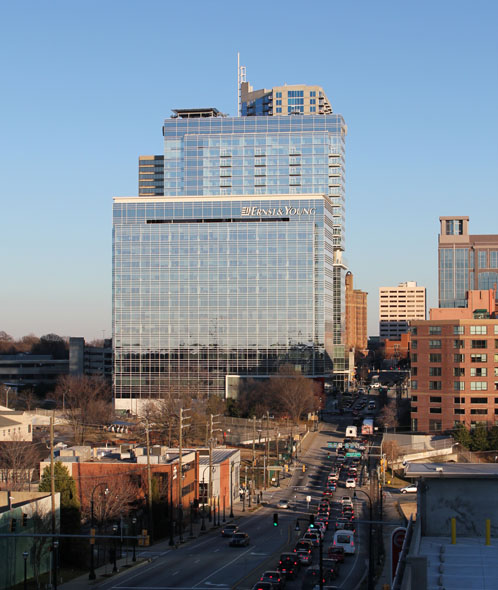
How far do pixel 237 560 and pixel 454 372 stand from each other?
237 feet

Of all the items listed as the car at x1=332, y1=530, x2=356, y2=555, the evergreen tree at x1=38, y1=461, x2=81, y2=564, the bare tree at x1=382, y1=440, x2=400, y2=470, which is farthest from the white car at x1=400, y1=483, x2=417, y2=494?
the evergreen tree at x1=38, y1=461, x2=81, y2=564

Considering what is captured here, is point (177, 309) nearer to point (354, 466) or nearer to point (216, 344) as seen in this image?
point (216, 344)

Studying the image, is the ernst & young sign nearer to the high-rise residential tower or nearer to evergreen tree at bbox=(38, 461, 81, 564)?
the high-rise residential tower

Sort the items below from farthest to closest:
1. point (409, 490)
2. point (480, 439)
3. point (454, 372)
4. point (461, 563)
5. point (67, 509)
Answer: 1. point (454, 372)
2. point (480, 439)
3. point (409, 490)
4. point (67, 509)
5. point (461, 563)

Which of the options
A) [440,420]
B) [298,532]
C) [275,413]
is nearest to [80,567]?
[298,532]

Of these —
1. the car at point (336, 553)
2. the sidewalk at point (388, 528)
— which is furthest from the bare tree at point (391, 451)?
the car at point (336, 553)

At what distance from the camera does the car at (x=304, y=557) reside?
202 ft

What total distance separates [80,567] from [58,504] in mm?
5118

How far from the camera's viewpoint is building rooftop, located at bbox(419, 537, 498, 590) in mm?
20219

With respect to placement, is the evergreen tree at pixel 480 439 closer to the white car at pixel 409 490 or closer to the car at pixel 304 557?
the white car at pixel 409 490

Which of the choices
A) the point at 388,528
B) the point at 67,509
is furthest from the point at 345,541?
the point at 67,509

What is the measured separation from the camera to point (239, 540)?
229 ft

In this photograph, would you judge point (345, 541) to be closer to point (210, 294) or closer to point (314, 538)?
point (314, 538)

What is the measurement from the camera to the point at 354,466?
12000cm
